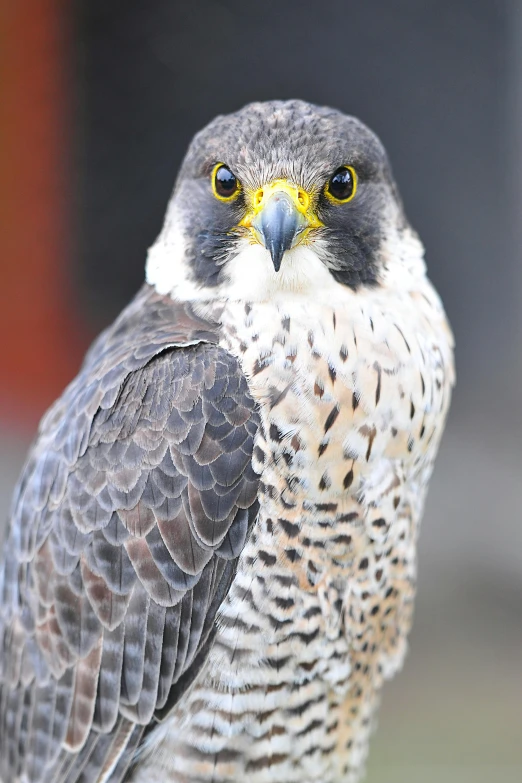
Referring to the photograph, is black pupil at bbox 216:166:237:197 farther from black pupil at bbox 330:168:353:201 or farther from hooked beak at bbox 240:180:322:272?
black pupil at bbox 330:168:353:201

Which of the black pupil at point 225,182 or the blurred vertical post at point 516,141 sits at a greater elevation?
the blurred vertical post at point 516,141

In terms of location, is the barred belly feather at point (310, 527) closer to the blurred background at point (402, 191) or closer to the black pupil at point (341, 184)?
the black pupil at point (341, 184)

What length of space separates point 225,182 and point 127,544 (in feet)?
2.74

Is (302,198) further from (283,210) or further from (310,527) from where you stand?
(310,527)

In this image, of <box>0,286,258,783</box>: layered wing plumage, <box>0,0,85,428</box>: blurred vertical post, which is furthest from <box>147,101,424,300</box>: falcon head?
<box>0,0,85,428</box>: blurred vertical post

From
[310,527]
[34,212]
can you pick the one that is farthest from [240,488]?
[34,212]

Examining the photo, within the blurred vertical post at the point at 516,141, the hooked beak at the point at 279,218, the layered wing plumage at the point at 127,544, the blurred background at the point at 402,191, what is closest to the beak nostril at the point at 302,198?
the hooked beak at the point at 279,218

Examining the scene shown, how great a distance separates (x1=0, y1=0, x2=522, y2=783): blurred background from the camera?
13.7ft

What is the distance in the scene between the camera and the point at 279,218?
2.06 metres

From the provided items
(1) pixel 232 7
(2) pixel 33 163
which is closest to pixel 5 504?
(2) pixel 33 163

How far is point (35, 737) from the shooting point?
7.60 ft

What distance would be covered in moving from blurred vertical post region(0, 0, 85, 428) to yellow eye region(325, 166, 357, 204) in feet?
8.09

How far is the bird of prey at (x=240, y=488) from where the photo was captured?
210 centimetres

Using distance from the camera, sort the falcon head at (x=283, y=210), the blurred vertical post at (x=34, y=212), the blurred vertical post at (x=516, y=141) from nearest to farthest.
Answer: the falcon head at (x=283, y=210) → the blurred vertical post at (x=516, y=141) → the blurred vertical post at (x=34, y=212)
